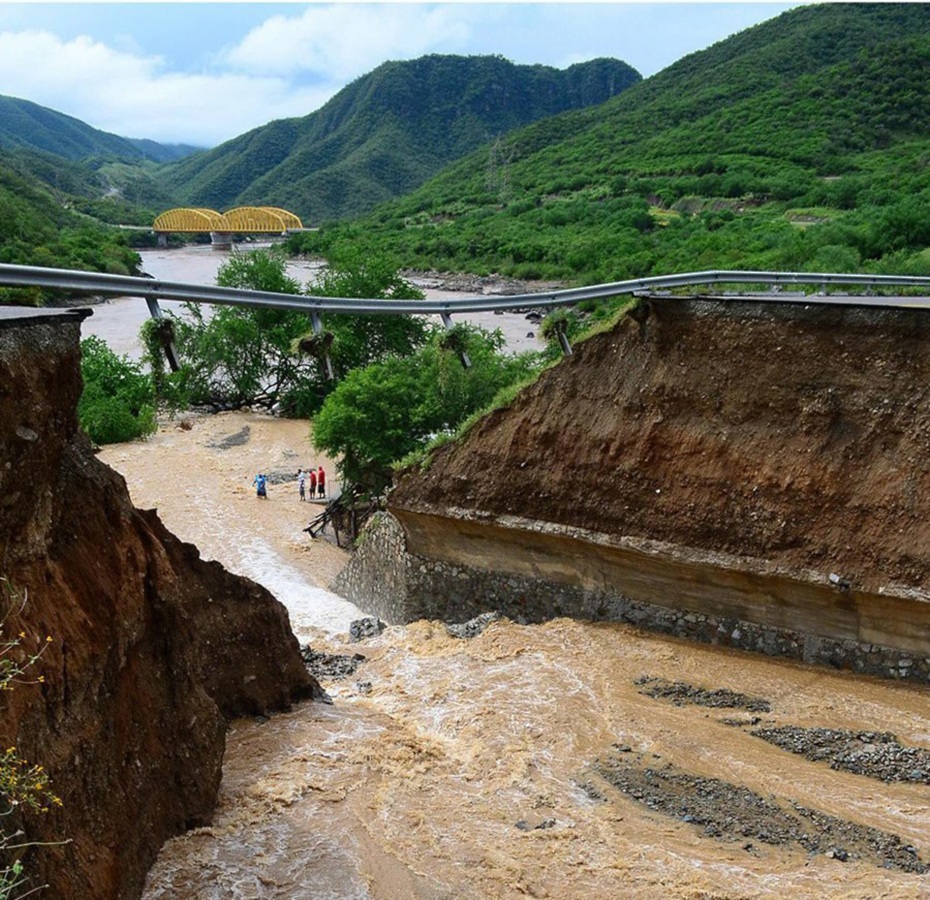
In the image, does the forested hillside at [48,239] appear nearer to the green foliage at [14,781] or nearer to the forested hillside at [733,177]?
the forested hillside at [733,177]

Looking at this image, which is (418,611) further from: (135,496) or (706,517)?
(135,496)

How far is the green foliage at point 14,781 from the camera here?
527 cm

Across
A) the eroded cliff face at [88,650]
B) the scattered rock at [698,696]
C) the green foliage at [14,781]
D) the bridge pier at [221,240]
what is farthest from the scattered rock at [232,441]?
the bridge pier at [221,240]

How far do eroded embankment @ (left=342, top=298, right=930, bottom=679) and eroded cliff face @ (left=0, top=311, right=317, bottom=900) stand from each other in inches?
261

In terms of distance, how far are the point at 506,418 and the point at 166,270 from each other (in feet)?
257

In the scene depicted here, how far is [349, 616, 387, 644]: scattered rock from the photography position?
51.5 ft

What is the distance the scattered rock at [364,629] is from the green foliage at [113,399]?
1963 centimetres

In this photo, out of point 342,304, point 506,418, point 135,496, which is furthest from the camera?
point 135,496

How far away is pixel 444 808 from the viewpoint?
9.73 meters

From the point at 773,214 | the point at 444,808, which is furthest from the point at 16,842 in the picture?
the point at 773,214

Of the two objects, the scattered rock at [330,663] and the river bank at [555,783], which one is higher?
the river bank at [555,783]

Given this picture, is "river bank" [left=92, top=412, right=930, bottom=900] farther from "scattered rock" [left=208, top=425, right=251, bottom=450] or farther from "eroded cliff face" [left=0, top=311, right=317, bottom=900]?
"scattered rock" [left=208, top=425, right=251, bottom=450]

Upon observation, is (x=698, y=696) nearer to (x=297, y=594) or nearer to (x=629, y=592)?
(x=629, y=592)

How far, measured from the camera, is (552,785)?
1015cm
